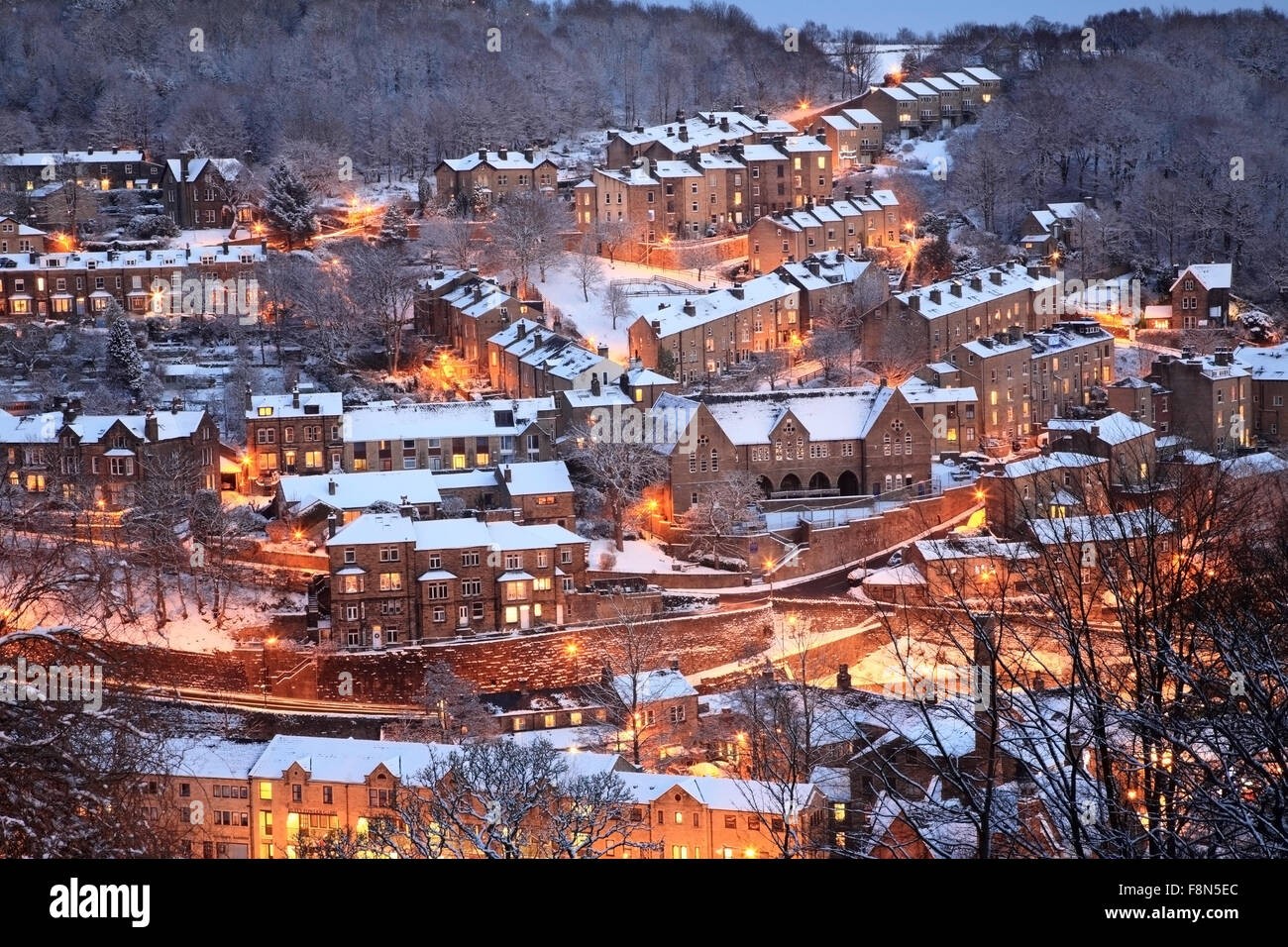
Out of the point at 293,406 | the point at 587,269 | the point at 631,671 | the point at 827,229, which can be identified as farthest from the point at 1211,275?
the point at 631,671

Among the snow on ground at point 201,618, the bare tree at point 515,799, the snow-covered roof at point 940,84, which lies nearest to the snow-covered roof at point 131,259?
the snow on ground at point 201,618

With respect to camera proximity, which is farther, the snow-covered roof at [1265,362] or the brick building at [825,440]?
the snow-covered roof at [1265,362]

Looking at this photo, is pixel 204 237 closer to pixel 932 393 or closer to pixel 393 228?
pixel 393 228

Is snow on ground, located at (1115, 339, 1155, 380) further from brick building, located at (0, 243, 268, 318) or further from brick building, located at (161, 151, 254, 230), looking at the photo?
brick building, located at (161, 151, 254, 230)

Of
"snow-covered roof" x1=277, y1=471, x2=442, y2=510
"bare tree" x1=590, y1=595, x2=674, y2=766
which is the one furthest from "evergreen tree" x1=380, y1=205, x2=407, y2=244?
"bare tree" x1=590, y1=595, x2=674, y2=766

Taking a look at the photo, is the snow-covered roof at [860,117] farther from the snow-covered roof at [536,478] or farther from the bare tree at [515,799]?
the bare tree at [515,799]

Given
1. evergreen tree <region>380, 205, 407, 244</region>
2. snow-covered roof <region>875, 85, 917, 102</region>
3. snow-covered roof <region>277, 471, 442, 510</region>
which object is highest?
snow-covered roof <region>875, 85, 917, 102</region>
